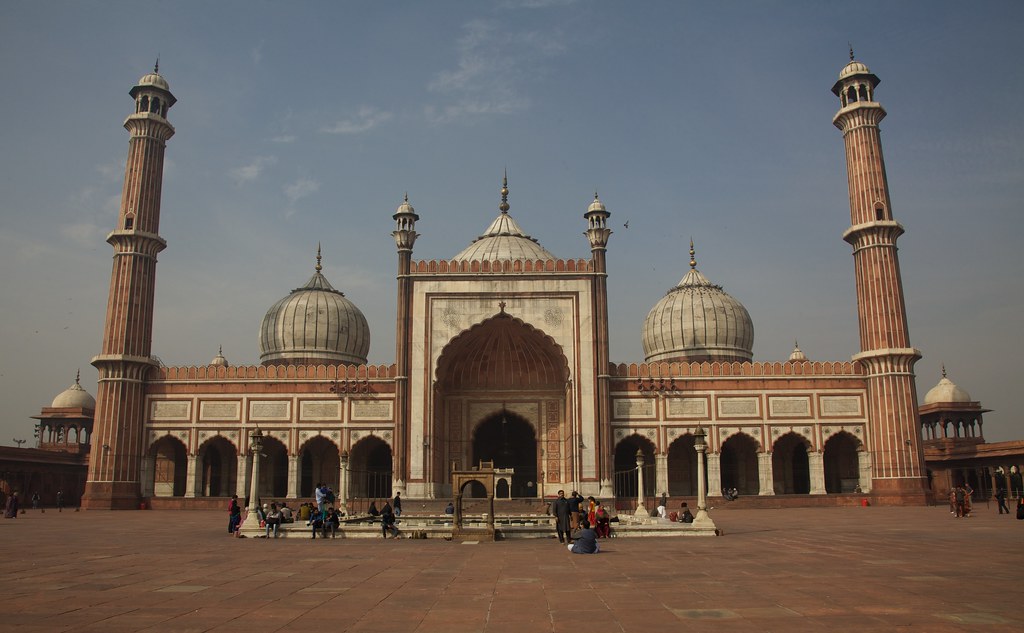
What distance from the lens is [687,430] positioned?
100.0 ft

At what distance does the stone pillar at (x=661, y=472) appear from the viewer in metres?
29.9

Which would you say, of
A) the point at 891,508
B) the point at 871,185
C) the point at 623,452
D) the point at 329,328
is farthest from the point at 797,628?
the point at 329,328

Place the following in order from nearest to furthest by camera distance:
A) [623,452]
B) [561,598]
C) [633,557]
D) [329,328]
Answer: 1. [561,598]
2. [633,557]
3. [623,452]
4. [329,328]

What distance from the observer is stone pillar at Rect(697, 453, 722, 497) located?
97.7 feet

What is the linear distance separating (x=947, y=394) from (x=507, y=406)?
25493 mm

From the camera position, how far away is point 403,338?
29.7 m

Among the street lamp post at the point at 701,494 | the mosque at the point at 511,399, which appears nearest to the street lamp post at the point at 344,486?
the mosque at the point at 511,399

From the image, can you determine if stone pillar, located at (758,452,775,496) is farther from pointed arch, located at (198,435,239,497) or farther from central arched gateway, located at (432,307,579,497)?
pointed arch, located at (198,435,239,497)

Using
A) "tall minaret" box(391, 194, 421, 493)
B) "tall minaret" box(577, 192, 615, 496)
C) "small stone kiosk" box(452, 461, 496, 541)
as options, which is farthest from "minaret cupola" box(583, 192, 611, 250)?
"small stone kiosk" box(452, 461, 496, 541)

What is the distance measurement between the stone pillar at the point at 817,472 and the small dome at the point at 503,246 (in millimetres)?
12575

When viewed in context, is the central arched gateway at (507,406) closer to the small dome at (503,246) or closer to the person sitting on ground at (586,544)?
the small dome at (503,246)

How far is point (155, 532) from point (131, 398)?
14.9 meters

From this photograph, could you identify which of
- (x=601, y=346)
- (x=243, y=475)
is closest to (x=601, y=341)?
(x=601, y=346)

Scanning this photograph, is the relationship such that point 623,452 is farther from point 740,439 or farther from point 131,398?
point 131,398
